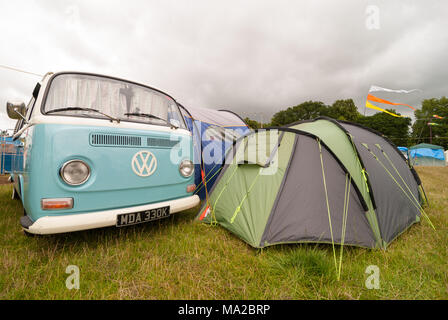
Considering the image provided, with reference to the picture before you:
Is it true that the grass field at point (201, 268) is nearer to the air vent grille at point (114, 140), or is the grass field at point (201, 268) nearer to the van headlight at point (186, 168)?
the van headlight at point (186, 168)

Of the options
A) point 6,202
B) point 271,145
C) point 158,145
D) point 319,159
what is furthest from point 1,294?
point 6,202

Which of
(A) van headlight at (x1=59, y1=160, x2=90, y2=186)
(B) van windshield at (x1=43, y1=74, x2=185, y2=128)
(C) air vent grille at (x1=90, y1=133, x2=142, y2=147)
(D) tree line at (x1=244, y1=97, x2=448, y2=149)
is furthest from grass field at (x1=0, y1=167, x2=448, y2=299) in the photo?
(D) tree line at (x1=244, y1=97, x2=448, y2=149)

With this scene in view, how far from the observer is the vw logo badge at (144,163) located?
6.62 ft

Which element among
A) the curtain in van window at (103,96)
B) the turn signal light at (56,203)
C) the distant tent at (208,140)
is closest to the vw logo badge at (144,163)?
the curtain in van window at (103,96)

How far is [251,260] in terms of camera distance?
191 cm

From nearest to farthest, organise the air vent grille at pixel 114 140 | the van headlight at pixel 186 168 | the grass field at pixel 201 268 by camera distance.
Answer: the grass field at pixel 201 268 → the air vent grille at pixel 114 140 → the van headlight at pixel 186 168

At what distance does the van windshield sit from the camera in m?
1.94

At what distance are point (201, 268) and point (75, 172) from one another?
1540 millimetres

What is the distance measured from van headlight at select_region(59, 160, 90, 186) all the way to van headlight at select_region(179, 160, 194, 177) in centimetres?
103

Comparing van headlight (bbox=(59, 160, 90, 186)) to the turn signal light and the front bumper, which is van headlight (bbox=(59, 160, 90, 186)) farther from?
A: the front bumper

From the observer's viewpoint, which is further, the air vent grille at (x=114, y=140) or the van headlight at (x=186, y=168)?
the van headlight at (x=186, y=168)

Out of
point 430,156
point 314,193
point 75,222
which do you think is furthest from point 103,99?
point 430,156

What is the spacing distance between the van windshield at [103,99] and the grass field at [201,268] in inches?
59.6

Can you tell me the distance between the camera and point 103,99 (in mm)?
2193
